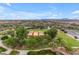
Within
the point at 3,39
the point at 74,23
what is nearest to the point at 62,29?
the point at 74,23

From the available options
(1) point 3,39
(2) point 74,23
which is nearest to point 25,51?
(1) point 3,39

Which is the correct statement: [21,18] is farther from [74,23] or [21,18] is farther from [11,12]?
[74,23]
